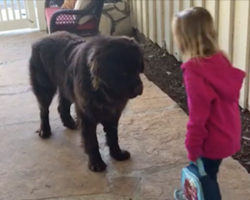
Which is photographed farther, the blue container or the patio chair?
the patio chair

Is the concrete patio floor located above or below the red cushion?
below

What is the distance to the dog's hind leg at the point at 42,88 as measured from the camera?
3.33m

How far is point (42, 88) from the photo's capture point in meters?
3.41

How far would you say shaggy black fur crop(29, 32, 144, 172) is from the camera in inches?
99.3

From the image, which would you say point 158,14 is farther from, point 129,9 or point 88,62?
point 88,62

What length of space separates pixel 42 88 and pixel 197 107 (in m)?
1.74

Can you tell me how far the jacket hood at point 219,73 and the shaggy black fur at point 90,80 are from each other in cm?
61

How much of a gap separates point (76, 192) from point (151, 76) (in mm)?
2367

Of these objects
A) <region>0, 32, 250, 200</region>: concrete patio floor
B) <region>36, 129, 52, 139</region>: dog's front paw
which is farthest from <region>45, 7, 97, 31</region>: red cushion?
<region>36, 129, 52, 139</region>: dog's front paw

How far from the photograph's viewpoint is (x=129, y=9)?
6.80 meters

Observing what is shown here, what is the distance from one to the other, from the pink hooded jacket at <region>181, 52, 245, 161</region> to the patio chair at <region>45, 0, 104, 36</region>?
13.0 ft

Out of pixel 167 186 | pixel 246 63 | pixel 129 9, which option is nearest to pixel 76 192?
pixel 167 186

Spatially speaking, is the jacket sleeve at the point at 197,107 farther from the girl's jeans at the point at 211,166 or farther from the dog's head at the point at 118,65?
the dog's head at the point at 118,65

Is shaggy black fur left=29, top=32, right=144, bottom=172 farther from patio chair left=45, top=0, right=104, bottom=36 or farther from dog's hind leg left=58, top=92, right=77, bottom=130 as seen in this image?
patio chair left=45, top=0, right=104, bottom=36
